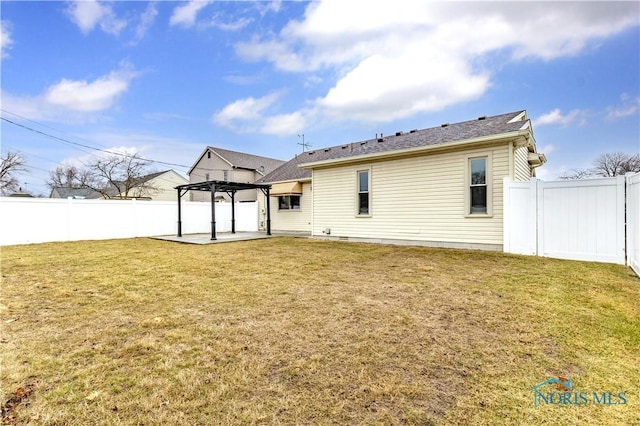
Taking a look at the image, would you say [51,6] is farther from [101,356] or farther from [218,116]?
[218,116]

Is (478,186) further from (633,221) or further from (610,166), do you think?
(610,166)

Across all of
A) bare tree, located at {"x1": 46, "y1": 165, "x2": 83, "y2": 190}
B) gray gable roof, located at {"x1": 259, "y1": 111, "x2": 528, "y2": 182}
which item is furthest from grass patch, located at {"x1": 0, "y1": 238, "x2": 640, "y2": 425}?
bare tree, located at {"x1": 46, "y1": 165, "x2": 83, "y2": 190}

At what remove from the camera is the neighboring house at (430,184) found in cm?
893

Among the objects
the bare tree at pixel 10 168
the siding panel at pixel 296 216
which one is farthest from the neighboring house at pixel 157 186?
the siding panel at pixel 296 216

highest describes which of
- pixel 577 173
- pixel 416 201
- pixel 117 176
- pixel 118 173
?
pixel 118 173

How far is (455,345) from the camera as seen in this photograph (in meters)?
3.06

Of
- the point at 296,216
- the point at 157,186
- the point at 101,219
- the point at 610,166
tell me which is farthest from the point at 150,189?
the point at 610,166

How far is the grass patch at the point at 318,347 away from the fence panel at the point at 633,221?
697 mm

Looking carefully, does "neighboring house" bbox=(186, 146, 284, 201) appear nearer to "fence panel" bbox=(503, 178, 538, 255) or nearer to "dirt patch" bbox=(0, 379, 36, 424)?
"fence panel" bbox=(503, 178, 538, 255)

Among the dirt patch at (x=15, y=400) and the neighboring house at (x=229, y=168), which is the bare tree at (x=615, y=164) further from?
the dirt patch at (x=15, y=400)

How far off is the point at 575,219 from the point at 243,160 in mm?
27522

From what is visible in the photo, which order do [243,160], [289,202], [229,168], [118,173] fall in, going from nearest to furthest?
[289,202] < [229,168] < [243,160] < [118,173]

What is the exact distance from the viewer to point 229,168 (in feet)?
95.3

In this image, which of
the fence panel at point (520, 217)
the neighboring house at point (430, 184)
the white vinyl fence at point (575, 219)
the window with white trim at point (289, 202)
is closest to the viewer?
the white vinyl fence at point (575, 219)
